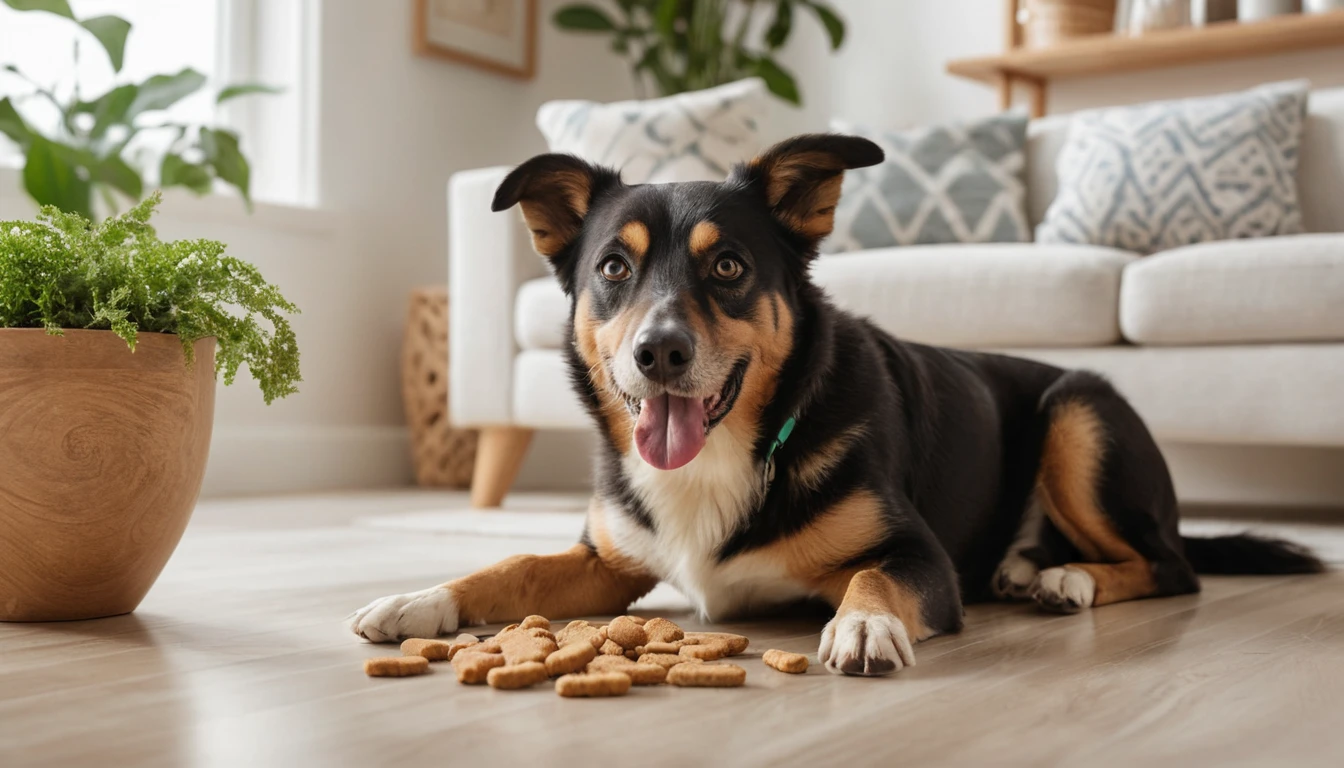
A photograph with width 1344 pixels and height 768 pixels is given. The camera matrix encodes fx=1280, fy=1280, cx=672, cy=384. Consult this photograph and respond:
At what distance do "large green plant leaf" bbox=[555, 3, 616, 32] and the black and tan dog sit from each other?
3.88 meters

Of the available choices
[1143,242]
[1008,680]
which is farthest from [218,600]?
[1143,242]

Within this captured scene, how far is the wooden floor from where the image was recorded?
3.90 feet

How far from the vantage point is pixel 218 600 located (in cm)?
218

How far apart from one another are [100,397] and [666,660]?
901 millimetres

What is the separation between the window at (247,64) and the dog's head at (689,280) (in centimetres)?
330

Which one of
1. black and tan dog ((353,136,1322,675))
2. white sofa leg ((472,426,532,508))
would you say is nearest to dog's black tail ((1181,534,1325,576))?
black and tan dog ((353,136,1322,675))

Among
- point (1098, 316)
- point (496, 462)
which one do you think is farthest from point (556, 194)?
point (496, 462)

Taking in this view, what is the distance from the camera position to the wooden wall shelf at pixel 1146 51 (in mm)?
4703

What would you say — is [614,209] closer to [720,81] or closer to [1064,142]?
[1064,142]

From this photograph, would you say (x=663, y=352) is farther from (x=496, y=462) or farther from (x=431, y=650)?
(x=496, y=462)

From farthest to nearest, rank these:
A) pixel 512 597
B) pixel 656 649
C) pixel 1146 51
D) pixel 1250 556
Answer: pixel 1146 51 < pixel 1250 556 < pixel 512 597 < pixel 656 649

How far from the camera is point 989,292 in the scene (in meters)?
3.66

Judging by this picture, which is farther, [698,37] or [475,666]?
[698,37]

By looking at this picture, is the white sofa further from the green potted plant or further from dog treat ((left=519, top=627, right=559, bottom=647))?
dog treat ((left=519, top=627, right=559, bottom=647))
